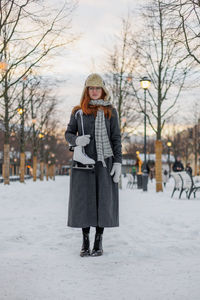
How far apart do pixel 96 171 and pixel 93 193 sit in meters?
0.26

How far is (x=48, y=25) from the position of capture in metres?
12.6

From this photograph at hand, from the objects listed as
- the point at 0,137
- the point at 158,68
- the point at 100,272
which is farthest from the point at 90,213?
the point at 0,137

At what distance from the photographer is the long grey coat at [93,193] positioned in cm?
447

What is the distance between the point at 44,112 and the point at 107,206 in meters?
32.9

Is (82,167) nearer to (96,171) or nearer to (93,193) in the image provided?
(96,171)

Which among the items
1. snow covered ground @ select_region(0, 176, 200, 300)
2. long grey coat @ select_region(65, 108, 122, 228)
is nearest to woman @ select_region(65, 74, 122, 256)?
long grey coat @ select_region(65, 108, 122, 228)

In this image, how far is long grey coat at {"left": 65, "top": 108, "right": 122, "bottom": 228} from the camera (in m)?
4.47

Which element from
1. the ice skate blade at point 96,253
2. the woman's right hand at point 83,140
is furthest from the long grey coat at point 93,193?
the ice skate blade at point 96,253

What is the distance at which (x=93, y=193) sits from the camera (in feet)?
14.8

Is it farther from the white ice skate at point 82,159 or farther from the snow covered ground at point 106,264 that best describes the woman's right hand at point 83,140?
the snow covered ground at point 106,264

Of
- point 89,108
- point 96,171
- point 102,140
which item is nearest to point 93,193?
point 96,171

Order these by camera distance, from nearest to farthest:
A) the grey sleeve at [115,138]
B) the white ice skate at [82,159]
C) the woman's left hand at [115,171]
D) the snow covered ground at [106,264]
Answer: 1. the snow covered ground at [106,264]
2. the white ice skate at [82,159]
3. the woman's left hand at [115,171]
4. the grey sleeve at [115,138]

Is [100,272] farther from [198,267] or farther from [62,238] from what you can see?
[62,238]

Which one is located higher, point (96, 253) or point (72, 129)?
point (72, 129)
